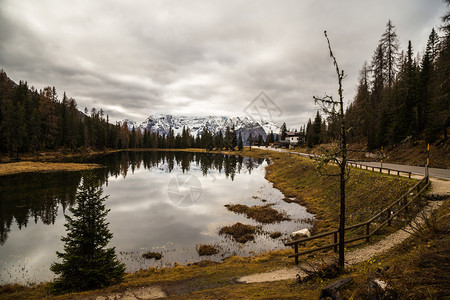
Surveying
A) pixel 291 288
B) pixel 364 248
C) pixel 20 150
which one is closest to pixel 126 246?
pixel 291 288

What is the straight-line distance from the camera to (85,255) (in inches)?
505

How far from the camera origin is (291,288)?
32.1ft

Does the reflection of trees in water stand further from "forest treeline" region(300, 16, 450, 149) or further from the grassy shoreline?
"forest treeline" region(300, 16, 450, 149)

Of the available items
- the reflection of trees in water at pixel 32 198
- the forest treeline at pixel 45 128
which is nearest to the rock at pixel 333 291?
the reflection of trees in water at pixel 32 198

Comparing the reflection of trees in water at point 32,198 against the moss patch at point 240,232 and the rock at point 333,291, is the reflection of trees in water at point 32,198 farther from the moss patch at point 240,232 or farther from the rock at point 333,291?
the rock at point 333,291

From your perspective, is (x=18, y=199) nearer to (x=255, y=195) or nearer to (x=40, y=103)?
(x=255, y=195)

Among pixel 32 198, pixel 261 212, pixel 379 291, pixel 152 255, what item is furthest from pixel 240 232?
pixel 32 198

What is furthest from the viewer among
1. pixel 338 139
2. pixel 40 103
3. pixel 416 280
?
pixel 40 103

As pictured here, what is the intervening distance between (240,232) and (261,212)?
6414mm

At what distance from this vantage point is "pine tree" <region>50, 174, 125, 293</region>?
12.2 m

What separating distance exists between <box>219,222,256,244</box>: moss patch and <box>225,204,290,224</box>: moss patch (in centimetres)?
291

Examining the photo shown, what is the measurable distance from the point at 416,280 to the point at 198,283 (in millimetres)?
10332

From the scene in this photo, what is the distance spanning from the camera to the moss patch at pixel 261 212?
25575mm

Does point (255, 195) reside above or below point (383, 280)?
below
